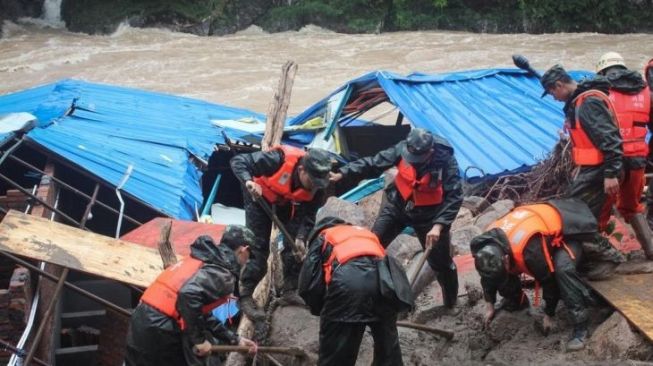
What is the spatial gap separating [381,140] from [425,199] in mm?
5345

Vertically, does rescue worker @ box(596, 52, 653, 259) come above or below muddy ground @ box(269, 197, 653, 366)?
above

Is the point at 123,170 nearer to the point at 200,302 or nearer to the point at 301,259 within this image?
the point at 301,259

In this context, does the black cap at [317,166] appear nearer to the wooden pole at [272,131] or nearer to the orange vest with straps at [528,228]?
the wooden pole at [272,131]

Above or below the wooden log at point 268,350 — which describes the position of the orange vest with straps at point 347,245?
above

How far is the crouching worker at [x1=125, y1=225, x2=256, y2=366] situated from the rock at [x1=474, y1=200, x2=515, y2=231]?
3285 mm

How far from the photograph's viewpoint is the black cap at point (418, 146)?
5031mm

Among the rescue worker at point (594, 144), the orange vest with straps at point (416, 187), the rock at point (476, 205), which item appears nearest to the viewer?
the rescue worker at point (594, 144)

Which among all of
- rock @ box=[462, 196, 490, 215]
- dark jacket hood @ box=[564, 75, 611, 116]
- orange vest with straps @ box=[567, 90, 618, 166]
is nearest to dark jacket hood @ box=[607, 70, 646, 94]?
dark jacket hood @ box=[564, 75, 611, 116]

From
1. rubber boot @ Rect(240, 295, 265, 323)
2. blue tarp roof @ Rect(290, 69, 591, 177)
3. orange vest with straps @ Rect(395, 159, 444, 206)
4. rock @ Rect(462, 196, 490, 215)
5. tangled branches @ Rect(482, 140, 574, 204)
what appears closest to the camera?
orange vest with straps @ Rect(395, 159, 444, 206)

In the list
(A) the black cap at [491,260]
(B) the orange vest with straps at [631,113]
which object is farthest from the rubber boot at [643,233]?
(A) the black cap at [491,260]

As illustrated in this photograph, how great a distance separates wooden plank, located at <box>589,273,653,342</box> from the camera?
14.6 ft

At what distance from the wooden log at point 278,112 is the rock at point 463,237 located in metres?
2.07

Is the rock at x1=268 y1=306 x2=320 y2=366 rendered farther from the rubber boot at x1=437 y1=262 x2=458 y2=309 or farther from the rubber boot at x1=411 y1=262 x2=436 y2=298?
the rubber boot at x1=437 y1=262 x2=458 y2=309

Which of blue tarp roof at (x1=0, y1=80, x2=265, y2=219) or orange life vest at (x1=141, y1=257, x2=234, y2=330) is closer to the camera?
orange life vest at (x1=141, y1=257, x2=234, y2=330)
